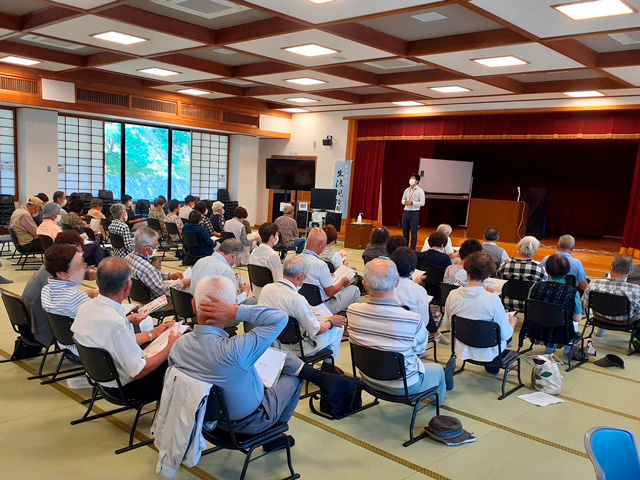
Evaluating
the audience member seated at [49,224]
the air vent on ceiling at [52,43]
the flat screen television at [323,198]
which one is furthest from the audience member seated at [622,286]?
the flat screen television at [323,198]

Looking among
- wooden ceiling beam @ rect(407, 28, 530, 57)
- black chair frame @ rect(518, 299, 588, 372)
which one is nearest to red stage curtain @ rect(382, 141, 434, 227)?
wooden ceiling beam @ rect(407, 28, 530, 57)

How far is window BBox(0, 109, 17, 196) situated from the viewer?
10820 mm

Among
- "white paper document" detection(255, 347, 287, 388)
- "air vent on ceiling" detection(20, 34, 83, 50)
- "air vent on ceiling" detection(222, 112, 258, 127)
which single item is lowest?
Answer: "white paper document" detection(255, 347, 287, 388)

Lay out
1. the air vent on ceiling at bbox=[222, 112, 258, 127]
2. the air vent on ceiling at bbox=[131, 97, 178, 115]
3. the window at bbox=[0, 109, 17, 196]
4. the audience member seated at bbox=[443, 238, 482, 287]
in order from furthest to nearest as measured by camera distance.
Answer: the air vent on ceiling at bbox=[222, 112, 258, 127], the air vent on ceiling at bbox=[131, 97, 178, 115], the window at bbox=[0, 109, 17, 196], the audience member seated at bbox=[443, 238, 482, 287]

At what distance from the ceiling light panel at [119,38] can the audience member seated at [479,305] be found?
17.6 ft

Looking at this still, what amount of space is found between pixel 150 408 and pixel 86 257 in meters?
3.12

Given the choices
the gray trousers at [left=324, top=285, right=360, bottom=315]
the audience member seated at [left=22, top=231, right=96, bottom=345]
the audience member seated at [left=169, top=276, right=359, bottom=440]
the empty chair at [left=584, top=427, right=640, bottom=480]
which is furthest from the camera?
the gray trousers at [left=324, top=285, right=360, bottom=315]

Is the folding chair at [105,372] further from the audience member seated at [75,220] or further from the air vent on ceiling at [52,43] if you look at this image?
the air vent on ceiling at [52,43]

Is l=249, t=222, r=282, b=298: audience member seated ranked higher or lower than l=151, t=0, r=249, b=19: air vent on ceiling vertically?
lower

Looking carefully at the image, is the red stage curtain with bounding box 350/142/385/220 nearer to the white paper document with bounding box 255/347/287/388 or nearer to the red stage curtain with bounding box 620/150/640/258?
the red stage curtain with bounding box 620/150/640/258

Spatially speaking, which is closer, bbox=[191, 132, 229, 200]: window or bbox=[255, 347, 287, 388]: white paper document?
bbox=[255, 347, 287, 388]: white paper document

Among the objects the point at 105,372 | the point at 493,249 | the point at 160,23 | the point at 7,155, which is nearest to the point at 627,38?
the point at 493,249

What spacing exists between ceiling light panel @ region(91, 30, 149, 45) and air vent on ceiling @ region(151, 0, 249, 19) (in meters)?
1.16

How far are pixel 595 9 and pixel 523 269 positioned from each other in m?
2.53
